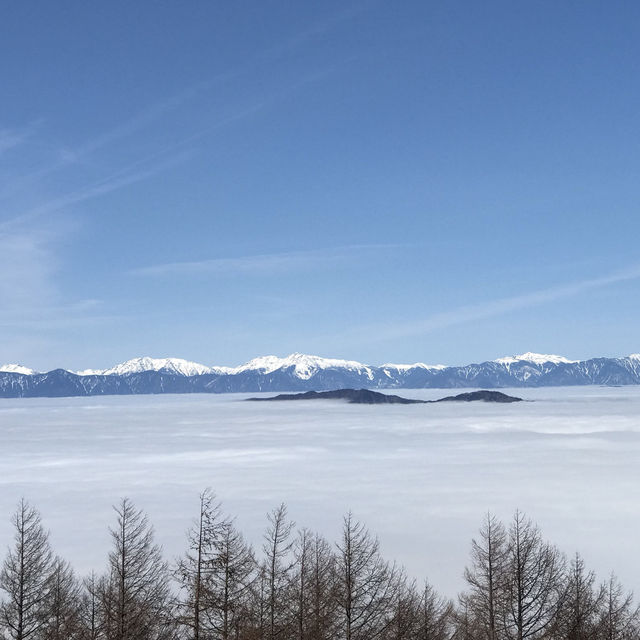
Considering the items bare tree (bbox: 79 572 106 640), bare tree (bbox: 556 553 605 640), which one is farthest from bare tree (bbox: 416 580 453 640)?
bare tree (bbox: 79 572 106 640)

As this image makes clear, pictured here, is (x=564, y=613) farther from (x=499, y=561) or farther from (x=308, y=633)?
(x=308, y=633)

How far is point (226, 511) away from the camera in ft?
508

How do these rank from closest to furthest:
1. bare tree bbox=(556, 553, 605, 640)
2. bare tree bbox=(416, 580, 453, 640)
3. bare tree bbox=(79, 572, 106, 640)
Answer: bare tree bbox=(79, 572, 106, 640)
bare tree bbox=(556, 553, 605, 640)
bare tree bbox=(416, 580, 453, 640)

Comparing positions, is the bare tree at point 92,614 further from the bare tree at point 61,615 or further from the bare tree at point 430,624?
the bare tree at point 430,624

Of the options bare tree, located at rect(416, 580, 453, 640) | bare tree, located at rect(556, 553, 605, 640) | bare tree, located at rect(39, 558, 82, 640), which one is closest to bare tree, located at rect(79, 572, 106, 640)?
bare tree, located at rect(39, 558, 82, 640)

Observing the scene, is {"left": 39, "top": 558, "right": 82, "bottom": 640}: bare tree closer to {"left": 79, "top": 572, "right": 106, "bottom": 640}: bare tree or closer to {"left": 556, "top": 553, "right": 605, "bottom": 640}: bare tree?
{"left": 79, "top": 572, "right": 106, "bottom": 640}: bare tree

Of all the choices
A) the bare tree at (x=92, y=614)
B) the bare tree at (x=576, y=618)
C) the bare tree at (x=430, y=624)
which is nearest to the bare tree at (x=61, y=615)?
the bare tree at (x=92, y=614)

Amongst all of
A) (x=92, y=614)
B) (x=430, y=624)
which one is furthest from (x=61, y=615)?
(x=430, y=624)

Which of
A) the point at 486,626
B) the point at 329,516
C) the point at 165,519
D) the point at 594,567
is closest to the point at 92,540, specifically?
the point at 165,519

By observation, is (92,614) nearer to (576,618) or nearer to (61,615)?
(61,615)

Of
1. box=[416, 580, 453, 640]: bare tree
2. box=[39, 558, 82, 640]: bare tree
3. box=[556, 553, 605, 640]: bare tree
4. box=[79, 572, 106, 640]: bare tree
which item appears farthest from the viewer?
box=[416, 580, 453, 640]: bare tree

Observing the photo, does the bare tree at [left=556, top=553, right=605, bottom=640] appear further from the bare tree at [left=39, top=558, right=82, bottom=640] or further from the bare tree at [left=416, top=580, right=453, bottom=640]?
the bare tree at [left=39, top=558, right=82, bottom=640]

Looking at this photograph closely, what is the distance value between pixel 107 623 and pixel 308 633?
42.1 ft

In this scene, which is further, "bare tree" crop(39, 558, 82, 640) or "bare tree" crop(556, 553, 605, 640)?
"bare tree" crop(556, 553, 605, 640)
